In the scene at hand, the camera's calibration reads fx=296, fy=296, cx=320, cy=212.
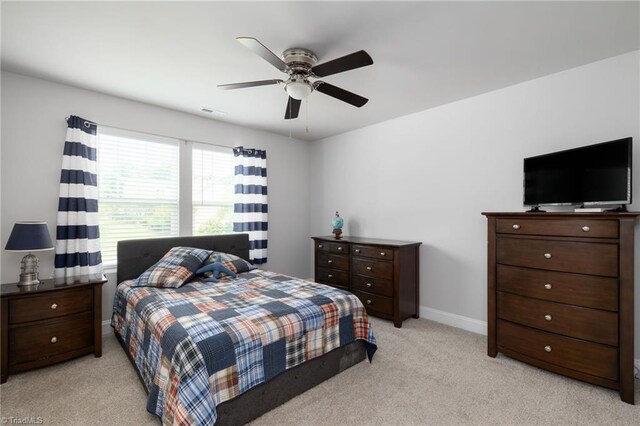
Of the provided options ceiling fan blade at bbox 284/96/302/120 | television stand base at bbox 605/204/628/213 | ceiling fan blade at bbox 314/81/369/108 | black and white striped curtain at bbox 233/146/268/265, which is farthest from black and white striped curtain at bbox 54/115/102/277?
television stand base at bbox 605/204/628/213

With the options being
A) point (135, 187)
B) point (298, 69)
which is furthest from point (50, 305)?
point (298, 69)

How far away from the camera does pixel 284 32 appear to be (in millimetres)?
2129

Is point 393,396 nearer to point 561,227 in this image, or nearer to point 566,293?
point 566,293

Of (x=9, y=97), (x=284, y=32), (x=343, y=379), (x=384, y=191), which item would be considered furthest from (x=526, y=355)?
(x=9, y=97)

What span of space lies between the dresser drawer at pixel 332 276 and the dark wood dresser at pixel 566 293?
5.97ft

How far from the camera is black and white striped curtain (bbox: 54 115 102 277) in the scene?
2.97 m

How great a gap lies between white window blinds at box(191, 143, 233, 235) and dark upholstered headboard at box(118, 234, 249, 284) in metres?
0.34

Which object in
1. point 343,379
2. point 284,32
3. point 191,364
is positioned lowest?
point 343,379

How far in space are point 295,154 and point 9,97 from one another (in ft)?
11.3

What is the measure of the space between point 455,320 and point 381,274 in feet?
3.28

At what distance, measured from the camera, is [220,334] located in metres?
1.83

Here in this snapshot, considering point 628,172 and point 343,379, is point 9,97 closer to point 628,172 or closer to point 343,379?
point 343,379

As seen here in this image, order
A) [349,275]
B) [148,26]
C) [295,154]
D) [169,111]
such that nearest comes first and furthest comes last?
[148,26] → [169,111] → [349,275] → [295,154]

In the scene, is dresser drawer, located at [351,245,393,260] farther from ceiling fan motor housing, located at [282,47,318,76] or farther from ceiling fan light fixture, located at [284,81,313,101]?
ceiling fan motor housing, located at [282,47,318,76]
